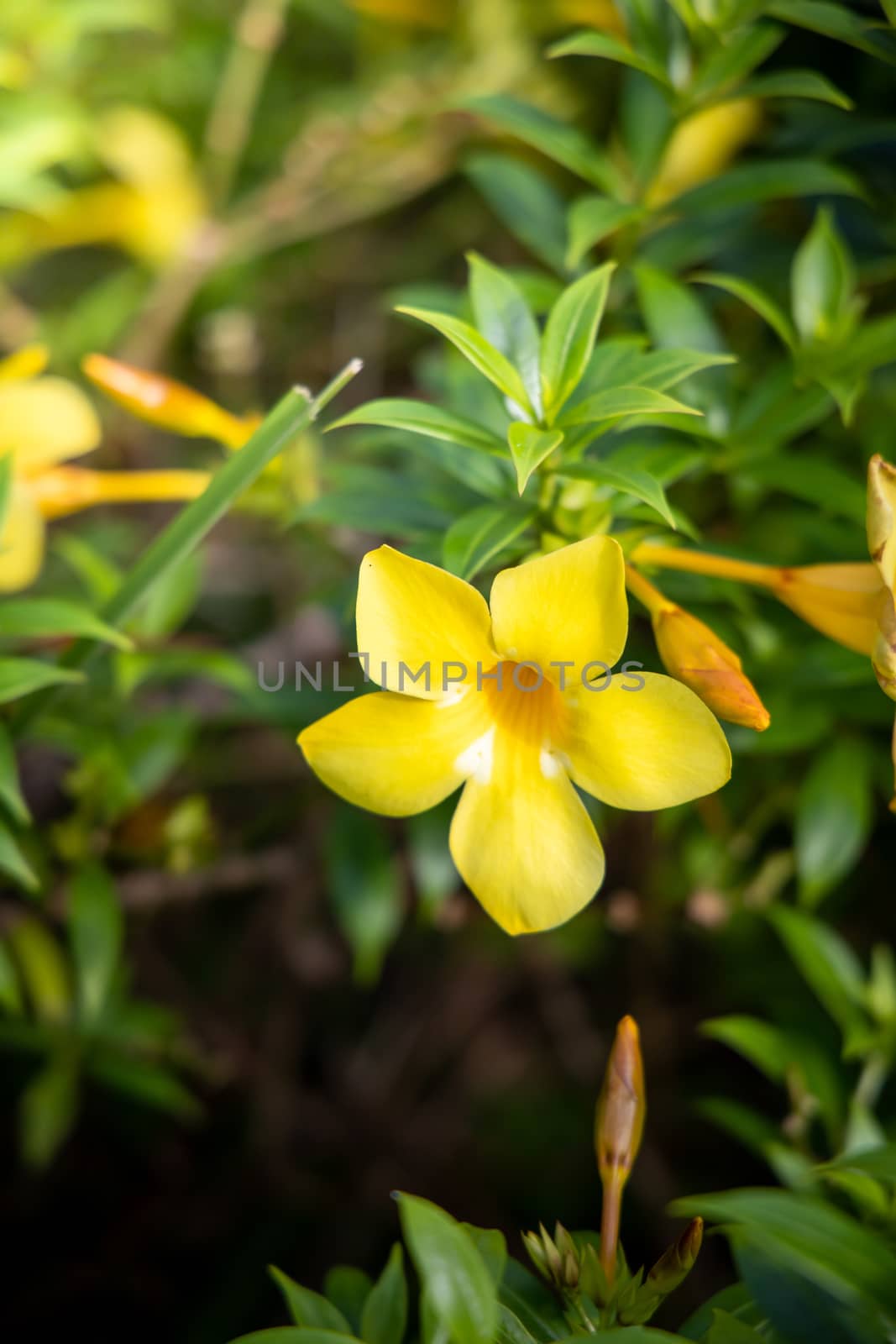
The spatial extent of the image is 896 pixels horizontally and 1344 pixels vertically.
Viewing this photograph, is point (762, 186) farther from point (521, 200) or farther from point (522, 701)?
point (522, 701)

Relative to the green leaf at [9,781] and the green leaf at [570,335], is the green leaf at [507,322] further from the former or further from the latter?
the green leaf at [9,781]

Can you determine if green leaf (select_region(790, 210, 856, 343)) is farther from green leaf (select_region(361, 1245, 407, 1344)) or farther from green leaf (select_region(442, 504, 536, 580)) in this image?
green leaf (select_region(361, 1245, 407, 1344))

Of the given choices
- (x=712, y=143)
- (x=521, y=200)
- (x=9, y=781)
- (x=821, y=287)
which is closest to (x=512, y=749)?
(x=9, y=781)

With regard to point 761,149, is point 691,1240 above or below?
below

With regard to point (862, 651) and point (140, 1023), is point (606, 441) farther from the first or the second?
point (140, 1023)

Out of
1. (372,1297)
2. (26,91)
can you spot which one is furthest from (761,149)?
(372,1297)
